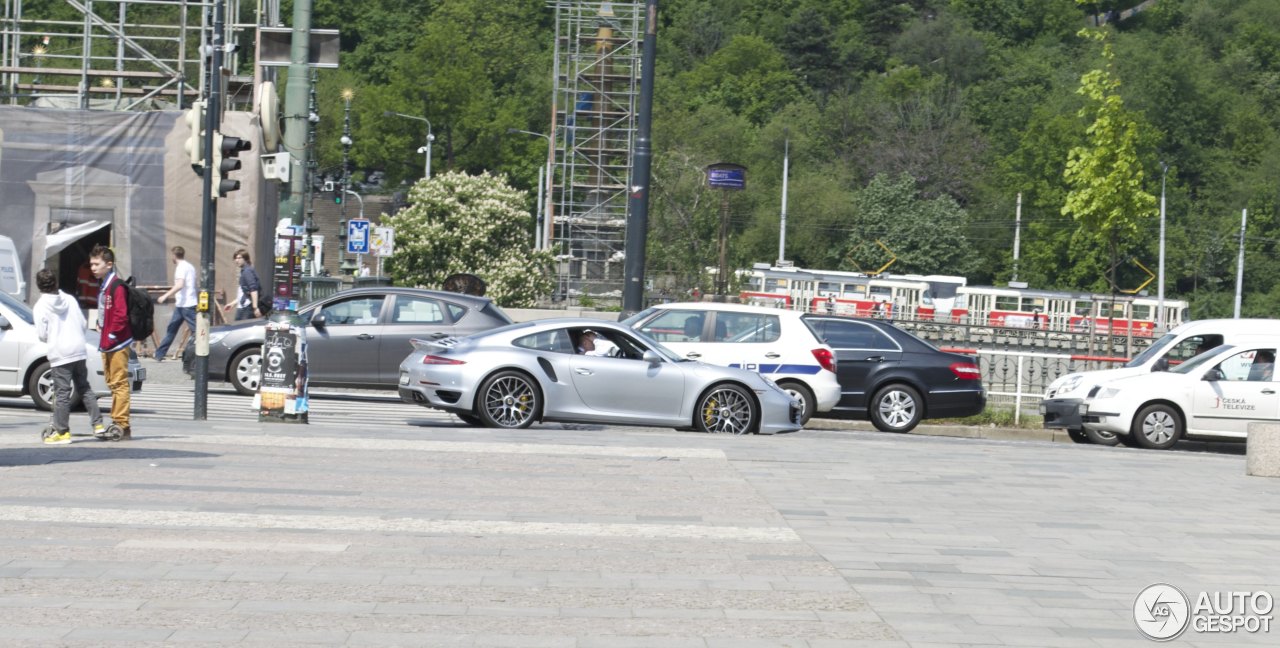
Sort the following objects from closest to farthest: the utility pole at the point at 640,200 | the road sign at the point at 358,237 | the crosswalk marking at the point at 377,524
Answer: the crosswalk marking at the point at 377,524 → the utility pole at the point at 640,200 → the road sign at the point at 358,237

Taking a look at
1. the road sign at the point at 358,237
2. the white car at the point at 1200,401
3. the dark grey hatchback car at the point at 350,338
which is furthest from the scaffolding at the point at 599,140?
the white car at the point at 1200,401

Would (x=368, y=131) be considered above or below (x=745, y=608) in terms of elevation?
above

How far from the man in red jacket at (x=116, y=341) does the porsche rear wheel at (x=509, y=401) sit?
432 cm

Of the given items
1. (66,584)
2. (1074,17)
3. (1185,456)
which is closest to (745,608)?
(66,584)

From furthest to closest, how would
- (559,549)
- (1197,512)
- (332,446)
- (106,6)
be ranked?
(106,6) < (332,446) < (1197,512) < (559,549)

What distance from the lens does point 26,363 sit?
17750 mm

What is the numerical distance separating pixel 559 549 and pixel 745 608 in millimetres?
1926

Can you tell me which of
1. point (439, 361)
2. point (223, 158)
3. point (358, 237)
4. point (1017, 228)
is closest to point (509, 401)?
point (439, 361)

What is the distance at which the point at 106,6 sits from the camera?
94562 mm

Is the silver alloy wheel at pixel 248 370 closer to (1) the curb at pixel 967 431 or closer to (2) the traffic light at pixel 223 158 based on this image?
(2) the traffic light at pixel 223 158

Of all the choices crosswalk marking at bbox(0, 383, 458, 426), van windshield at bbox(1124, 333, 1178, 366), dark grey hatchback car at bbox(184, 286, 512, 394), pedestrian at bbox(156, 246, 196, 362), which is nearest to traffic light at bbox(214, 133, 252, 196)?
crosswalk marking at bbox(0, 383, 458, 426)

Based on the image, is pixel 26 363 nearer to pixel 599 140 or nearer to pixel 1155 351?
pixel 1155 351

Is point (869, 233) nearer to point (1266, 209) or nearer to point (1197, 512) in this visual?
point (1266, 209)

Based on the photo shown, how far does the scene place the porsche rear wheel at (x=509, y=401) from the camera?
17859 mm
